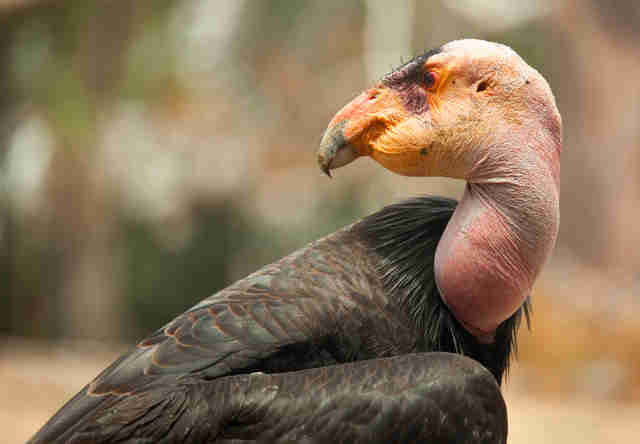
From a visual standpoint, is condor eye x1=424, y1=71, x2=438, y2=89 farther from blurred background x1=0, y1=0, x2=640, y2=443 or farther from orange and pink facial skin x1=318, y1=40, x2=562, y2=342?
blurred background x1=0, y1=0, x2=640, y2=443

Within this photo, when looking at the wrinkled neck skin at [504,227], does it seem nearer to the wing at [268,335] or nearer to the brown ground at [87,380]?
the wing at [268,335]

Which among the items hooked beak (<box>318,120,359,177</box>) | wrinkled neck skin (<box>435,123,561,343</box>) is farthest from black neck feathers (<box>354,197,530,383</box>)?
hooked beak (<box>318,120,359,177</box>)

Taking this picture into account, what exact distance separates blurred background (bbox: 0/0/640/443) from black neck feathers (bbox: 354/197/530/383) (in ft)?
20.3

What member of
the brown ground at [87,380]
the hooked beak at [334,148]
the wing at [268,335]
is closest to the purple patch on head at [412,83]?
the hooked beak at [334,148]

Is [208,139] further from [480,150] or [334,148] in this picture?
[480,150]

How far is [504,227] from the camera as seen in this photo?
10.2ft

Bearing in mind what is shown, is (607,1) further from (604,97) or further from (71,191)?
(71,191)

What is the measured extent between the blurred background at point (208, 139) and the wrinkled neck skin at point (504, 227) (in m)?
6.45

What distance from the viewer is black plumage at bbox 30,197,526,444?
2.72 metres

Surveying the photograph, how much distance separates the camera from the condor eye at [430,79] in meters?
3.17

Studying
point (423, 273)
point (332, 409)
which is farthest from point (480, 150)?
point (332, 409)

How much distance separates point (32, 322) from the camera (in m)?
10.8

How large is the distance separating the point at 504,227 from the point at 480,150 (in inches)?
11.9

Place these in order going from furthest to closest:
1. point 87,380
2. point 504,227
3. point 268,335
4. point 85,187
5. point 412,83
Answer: point 85,187, point 87,380, point 412,83, point 504,227, point 268,335
